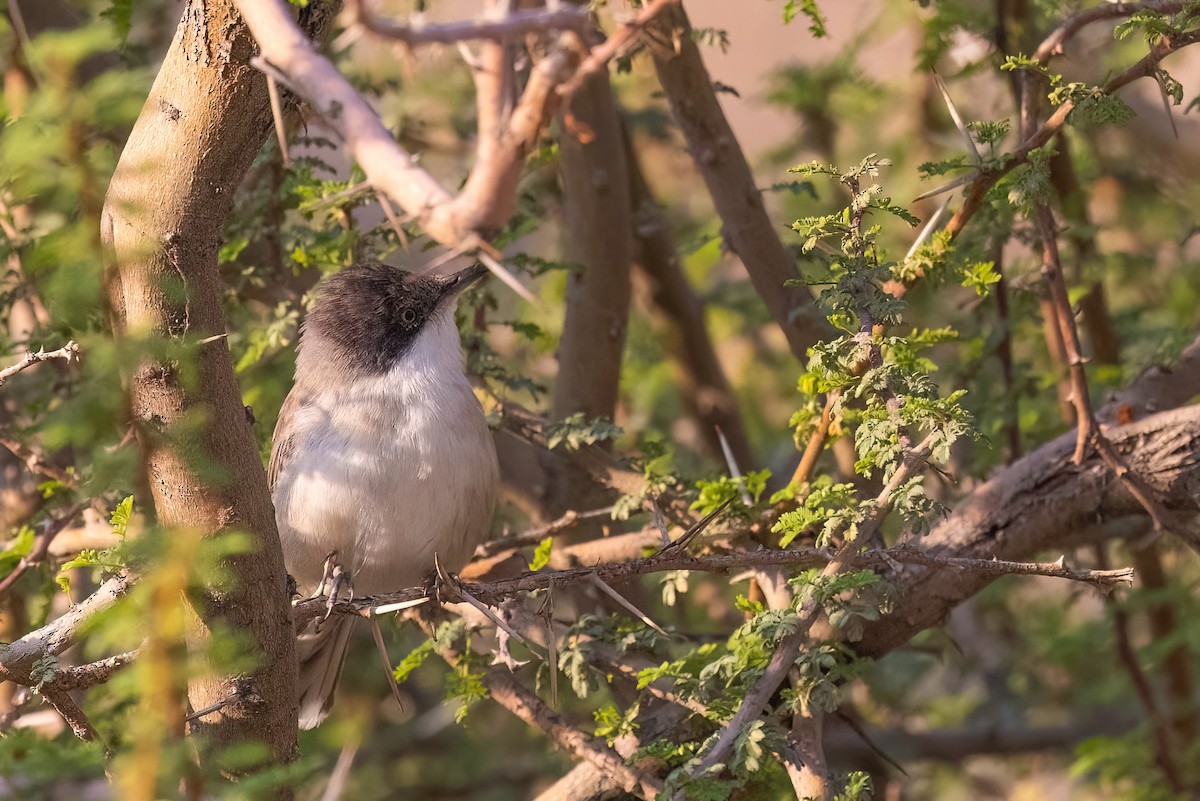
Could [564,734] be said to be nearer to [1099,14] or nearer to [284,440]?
[284,440]

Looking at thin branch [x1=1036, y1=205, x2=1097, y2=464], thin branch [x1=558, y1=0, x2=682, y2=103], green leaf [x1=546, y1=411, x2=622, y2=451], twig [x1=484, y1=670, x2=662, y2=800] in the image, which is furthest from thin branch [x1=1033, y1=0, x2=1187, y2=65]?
twig [x1=484, y1=670, x2=662, y2=800]

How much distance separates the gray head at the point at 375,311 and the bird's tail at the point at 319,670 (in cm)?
85

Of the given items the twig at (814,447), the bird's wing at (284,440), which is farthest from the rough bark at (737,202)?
the bird's wing at (284,440)

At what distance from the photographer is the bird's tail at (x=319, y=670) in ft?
13.3

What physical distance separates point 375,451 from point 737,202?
131cm

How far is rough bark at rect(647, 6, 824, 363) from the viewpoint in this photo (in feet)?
12.5

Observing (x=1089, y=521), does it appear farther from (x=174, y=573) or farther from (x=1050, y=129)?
(x=174, y=573)

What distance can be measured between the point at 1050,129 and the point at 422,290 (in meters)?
2.01

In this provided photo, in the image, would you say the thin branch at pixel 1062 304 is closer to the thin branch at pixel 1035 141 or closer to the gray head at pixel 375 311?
the thin branch at pixel 1035 141

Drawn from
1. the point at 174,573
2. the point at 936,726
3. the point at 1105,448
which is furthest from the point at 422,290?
the point at 936,726

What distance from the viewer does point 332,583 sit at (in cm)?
330

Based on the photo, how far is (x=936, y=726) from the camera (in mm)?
6234

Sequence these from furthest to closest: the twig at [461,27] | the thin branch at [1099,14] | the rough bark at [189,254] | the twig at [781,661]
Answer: the thin branch at [1099,14] < the twig at [781,661] < the rough bark at [189,254] < the twig at [461,27]

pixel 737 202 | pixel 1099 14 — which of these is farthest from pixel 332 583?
pixel 1099 14
